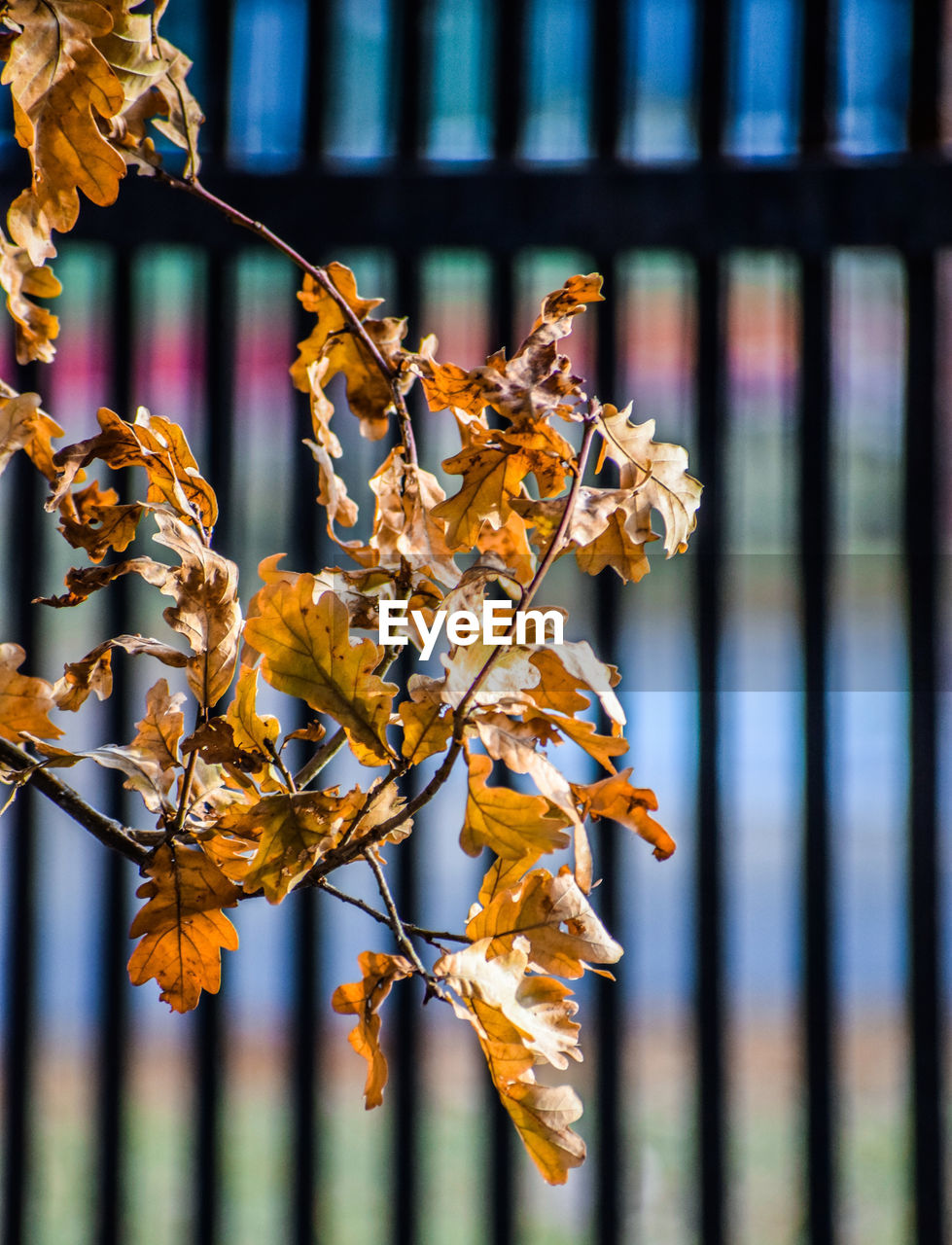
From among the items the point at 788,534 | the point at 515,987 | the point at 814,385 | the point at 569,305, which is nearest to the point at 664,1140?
the point at 788,534

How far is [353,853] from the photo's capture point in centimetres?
41

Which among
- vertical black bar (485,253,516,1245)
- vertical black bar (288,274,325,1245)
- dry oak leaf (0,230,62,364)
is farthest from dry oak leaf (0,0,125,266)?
vertical black bar (485,253,516,1245)

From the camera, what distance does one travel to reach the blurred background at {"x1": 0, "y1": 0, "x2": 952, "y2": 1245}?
1.25m

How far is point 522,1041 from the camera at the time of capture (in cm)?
39

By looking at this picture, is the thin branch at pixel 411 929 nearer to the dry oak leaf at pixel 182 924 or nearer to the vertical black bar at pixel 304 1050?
the dry oak leaf at pixel 182 924

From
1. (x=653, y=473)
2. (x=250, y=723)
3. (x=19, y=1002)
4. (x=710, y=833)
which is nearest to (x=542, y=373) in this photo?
(x=653, y=473)

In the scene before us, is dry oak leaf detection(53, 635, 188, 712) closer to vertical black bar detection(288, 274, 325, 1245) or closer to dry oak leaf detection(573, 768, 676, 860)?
dry oak leaf detection(573, 768, 676, 860)

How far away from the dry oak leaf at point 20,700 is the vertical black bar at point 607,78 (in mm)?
1097

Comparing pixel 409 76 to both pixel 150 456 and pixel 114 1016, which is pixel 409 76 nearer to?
pixel 150 456

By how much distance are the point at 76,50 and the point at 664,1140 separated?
1.37 meters

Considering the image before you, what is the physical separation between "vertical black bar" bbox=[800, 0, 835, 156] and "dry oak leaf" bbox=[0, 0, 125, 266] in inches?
42.6

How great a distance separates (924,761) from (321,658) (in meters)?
1.03

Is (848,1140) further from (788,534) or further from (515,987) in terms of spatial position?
(515,987)

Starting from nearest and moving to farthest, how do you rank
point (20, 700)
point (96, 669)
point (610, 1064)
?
1. point (20, 700)
2. point (96, 669)
3. point (610, 1064)
